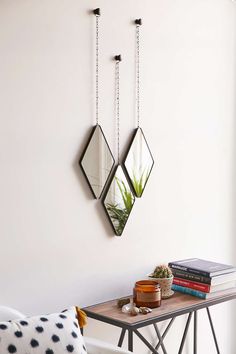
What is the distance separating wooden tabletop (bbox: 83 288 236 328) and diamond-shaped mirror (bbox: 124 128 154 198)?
592 mm

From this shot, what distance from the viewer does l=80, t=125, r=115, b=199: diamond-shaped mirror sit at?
3105mm

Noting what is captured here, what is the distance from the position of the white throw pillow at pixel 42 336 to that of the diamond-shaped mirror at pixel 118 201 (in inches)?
29.9

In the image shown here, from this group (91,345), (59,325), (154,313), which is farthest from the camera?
(154,313)

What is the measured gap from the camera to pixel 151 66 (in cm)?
347

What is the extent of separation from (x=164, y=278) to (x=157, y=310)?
24 centimetres

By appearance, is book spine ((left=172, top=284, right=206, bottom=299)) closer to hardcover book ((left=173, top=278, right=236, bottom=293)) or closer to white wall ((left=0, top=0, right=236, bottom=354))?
hardcover book ((left=173, top=278, right=236, bottom=293))

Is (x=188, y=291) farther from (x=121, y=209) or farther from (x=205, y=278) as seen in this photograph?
(x=121, y=209)

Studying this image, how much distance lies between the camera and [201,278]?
10.9 feet

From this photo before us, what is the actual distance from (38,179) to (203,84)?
54.5 inches

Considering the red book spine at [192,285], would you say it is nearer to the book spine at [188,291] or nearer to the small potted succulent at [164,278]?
the book spine at [188,291]

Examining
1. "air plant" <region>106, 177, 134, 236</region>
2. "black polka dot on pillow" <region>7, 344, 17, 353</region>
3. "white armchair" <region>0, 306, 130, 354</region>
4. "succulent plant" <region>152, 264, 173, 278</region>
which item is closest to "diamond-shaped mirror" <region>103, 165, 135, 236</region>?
"air plant" <region>106, 177, 134, 236</region>

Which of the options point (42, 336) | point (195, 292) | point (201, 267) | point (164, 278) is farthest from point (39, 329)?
point (201, 267)

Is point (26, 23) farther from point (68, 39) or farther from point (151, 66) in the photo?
point (151, 66)

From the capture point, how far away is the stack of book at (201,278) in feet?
10.8
